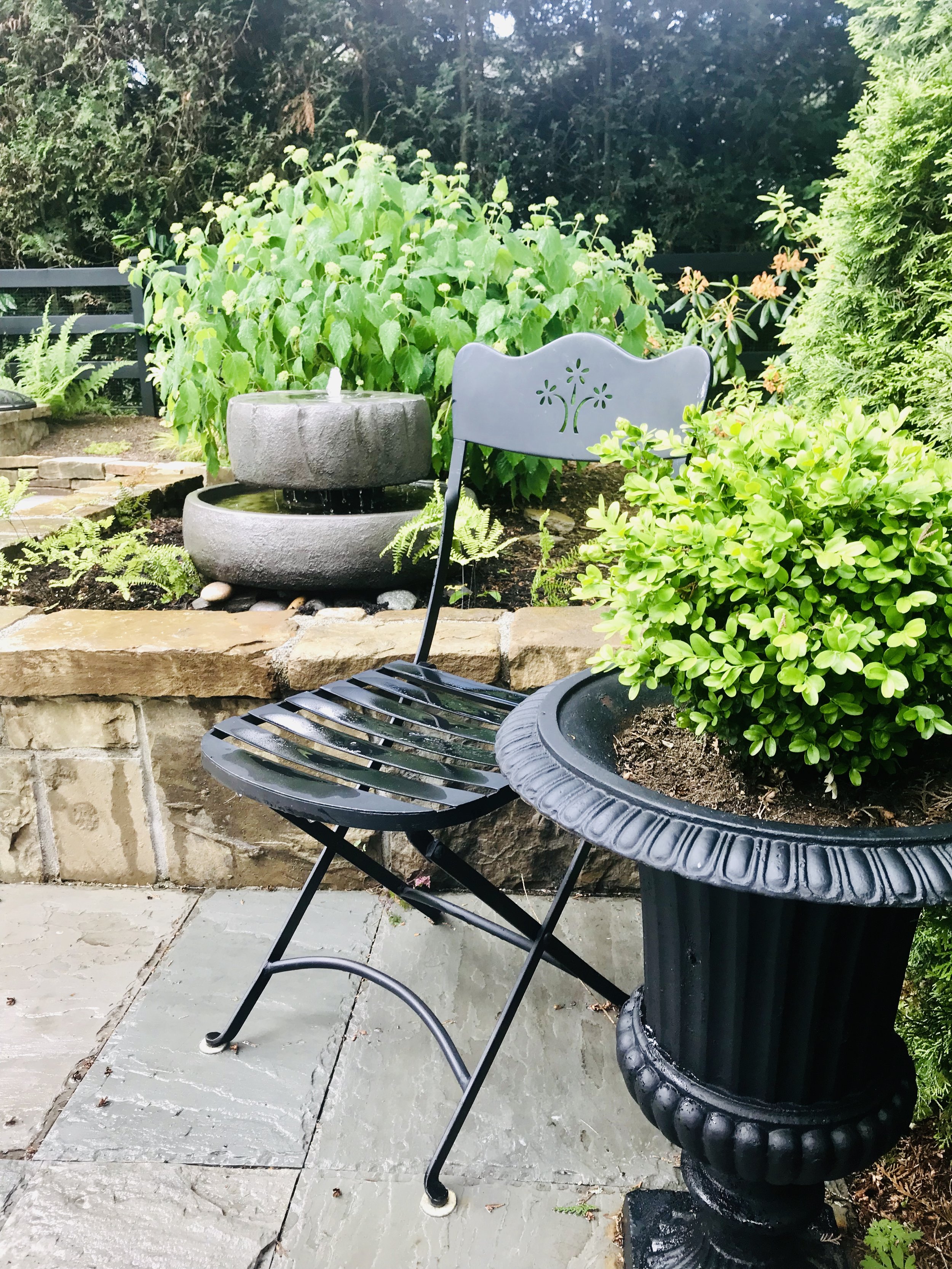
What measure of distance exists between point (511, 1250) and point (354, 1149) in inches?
12.2

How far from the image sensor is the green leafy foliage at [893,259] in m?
1.79

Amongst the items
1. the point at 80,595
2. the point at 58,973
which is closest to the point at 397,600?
the point at 80,595

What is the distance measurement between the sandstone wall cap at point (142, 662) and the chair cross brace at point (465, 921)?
48 cm

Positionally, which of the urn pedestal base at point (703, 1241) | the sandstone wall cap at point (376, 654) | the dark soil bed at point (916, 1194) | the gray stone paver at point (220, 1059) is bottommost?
the gray stone paver at point (220, 1059)

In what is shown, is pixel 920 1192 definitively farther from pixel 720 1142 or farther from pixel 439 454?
pixel 439 454

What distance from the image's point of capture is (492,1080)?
168 cm

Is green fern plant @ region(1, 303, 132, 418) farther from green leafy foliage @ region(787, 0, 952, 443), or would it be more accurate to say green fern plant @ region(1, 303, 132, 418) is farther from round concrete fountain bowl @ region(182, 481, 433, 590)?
green leafy foliage @ region(787, 0, 952, 443)

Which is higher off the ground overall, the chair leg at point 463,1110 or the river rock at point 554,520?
the river rock at point 554,520

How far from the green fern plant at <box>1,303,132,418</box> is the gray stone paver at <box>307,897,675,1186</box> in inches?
253

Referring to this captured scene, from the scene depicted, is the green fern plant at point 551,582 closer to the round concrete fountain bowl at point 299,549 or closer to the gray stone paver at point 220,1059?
the round concrete fountain bowl at point 299,549

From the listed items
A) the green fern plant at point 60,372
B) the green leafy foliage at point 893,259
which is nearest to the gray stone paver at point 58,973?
the green leafy foliage at point 893,259

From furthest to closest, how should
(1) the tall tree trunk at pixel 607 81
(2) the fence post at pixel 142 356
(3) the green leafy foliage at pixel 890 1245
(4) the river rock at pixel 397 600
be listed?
1. (1) the tall tree trunk at pixel 607 81
2. (2) the fence post at pixel 142 356
3. (4) the river rock at pixel 397 600
4. (3) the green leafy foliage at pixel 890 1245

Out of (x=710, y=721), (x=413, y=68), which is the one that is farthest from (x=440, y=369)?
(x=413, y=68)

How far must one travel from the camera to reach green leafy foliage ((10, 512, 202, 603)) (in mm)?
2633
